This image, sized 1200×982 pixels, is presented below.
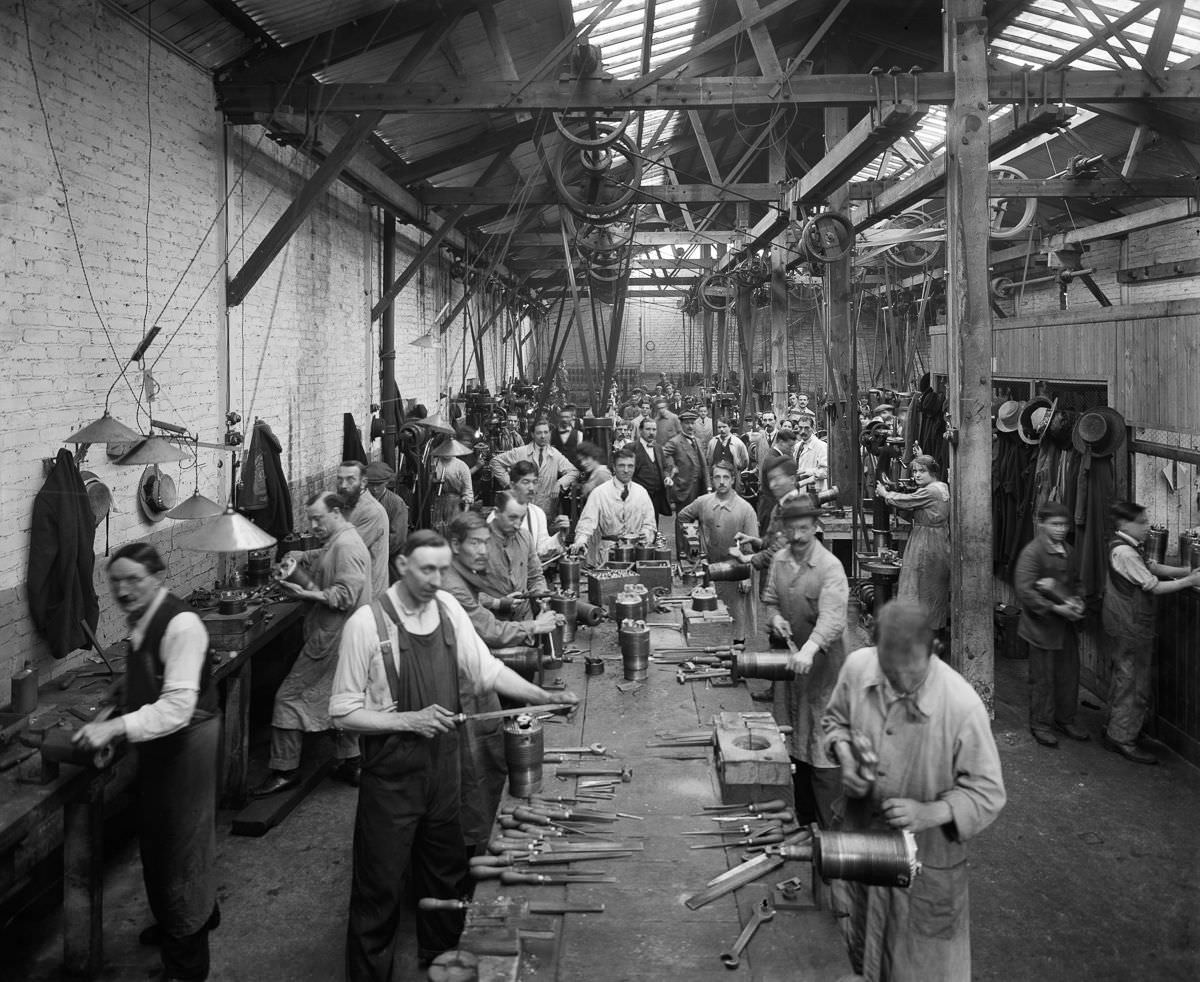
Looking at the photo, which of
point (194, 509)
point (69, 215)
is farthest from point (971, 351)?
point (69, 215)

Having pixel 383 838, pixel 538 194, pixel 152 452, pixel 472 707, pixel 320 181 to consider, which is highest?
pixel 538 194

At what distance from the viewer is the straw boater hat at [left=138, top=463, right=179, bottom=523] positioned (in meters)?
6.92

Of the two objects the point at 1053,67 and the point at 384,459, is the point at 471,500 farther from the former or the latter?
the point at 1053,67

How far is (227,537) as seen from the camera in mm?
4758

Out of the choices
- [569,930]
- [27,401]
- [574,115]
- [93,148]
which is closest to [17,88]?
[93,148]

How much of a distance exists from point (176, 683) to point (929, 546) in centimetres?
583

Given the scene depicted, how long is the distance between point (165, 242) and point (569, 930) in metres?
5.89

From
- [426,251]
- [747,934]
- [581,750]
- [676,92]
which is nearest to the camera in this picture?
[747,934]

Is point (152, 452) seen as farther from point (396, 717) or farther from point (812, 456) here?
point (812, 456)

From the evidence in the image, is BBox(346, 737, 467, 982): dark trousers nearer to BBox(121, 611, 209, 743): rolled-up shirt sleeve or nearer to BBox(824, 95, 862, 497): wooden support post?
BBox(121, 611, 209, 743): rolled-up shirt sleeve

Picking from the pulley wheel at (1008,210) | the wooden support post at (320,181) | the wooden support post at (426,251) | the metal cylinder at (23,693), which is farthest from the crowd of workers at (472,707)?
the wooden support post at (426,251)

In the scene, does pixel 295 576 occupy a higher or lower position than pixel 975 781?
higher

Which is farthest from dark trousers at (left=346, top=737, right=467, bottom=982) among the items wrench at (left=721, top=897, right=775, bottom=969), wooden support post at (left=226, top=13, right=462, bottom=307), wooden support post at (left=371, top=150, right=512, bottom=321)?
wooden support post at (left=371, top=150, right=512, bottom=321)

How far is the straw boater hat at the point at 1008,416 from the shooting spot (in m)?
9.62
